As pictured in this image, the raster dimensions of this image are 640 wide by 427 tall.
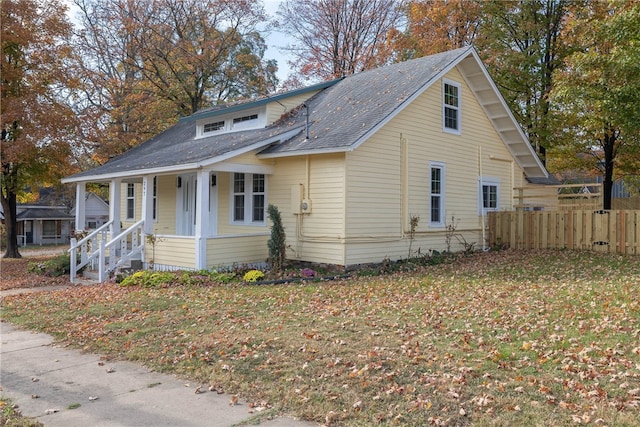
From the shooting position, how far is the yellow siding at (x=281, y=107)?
16734 mm

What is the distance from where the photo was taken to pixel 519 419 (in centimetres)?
431

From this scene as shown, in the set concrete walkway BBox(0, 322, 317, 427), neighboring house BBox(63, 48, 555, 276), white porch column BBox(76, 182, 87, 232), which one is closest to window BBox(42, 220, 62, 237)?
neighboring house BBox(63, 48, 555, 276)

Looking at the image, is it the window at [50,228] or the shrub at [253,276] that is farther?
the window at [50,228]

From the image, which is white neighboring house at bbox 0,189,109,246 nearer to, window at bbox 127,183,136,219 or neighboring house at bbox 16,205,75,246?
neighboring house at bbox 16,205,75,246

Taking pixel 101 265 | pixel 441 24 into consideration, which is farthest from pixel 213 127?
pixel 441 24

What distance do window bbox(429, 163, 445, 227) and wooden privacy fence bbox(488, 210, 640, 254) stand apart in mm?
3081

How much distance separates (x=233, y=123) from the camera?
17.9 m

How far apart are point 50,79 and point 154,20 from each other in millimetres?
10392

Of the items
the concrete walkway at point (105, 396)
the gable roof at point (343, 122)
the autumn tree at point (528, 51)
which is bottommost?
the concrete walkway at point (105, 396)

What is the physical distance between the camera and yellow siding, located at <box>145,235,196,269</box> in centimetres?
1334

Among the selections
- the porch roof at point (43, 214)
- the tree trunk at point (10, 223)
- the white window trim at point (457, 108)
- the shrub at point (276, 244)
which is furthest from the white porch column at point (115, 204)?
the porch roof at point (43, 214)

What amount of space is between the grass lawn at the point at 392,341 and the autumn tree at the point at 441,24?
58.4 feet

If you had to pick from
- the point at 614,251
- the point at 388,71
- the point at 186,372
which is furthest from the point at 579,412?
the point at 388,71

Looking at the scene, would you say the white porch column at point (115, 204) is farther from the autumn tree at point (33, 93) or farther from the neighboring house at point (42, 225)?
the neighboring house at point (42, 225)
